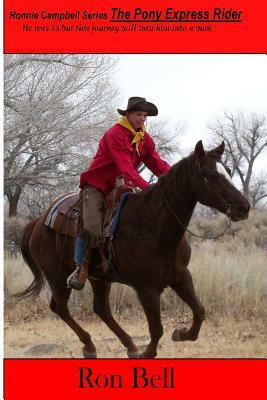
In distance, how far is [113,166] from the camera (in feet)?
20.4

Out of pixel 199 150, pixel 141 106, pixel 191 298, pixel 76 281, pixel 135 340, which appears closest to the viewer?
pixel 199 150

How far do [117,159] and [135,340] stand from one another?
3.67m

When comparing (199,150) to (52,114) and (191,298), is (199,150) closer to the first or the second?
(191,298)

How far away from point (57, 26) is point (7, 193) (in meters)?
9.30

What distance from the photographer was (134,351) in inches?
249

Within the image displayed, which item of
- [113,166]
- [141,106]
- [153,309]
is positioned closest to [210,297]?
[113,166]

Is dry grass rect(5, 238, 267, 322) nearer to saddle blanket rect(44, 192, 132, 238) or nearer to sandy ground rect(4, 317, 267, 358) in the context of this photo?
sandy ground rect(4, 317, 267, 358)

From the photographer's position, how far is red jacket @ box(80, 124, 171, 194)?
18.7 feet

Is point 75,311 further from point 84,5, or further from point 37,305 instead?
point 84,5

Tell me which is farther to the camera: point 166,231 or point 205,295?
point 205,295

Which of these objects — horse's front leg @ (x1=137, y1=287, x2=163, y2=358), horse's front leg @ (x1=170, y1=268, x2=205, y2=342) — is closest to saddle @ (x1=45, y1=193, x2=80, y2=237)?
horse's front leg @ (x1=137, y1=287, x2=163, y2=358)

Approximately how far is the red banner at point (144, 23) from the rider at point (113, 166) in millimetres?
678

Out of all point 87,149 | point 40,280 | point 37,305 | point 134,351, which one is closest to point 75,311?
point 37,305

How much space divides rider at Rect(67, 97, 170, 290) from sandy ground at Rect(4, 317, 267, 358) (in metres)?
2.16
